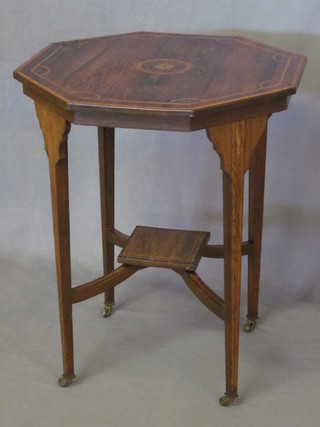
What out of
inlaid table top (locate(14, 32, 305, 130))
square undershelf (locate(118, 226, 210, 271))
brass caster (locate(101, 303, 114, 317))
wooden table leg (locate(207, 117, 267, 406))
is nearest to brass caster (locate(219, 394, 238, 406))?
wooden table leg (locate(207, 117, 267, 406))

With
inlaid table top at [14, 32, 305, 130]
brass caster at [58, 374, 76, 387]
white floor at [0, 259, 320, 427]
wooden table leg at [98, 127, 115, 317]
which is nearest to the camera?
inlaid table top at [14, 32, 305, 130]

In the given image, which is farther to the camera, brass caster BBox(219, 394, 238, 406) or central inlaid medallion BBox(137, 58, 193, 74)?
brass caster BBox(219, 394, 238, 406)

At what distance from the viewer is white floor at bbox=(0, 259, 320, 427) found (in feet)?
7.91

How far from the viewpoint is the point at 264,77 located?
7.29ft

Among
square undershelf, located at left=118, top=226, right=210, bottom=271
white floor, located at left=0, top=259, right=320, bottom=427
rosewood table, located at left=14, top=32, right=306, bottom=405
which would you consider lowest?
white floor, located at left=0, top=259, right=320, bottom=427

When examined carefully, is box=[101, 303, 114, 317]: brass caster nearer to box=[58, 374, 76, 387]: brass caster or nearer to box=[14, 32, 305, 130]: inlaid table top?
box=[58, 374, 76, 387]: brass caster

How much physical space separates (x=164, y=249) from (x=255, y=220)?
12.7 inches

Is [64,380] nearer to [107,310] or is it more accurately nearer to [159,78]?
[107,310]

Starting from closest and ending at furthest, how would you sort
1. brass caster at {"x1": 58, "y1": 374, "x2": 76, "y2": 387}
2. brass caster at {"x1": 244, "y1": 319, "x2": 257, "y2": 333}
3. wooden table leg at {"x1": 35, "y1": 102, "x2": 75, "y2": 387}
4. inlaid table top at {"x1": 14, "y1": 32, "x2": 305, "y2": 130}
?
inlaid table top at {"x1": 14, "y1": 32, "x2": 305, "y2": 130} → wooden table leg at {"x1": 35, "y1": 102, "x2": 75, "y2": 387} → brass caster at {"x1": 58, "y1": 374, "x2": 76, "y2": 387} → brass caster at {"x1": 244, "y1": 319, "x2": 257, "y2": 333}

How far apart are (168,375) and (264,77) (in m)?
0.94

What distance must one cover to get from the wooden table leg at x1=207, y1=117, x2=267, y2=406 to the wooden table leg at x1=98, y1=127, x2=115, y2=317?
59cm

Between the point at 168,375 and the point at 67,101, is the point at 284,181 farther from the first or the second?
the point at 67,101

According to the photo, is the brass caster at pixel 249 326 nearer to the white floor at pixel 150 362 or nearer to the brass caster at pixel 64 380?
the white floor at pixel 150 362

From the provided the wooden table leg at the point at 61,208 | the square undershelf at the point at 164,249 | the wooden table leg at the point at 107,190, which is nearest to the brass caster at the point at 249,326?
the square undershelf at the point at 164,249
